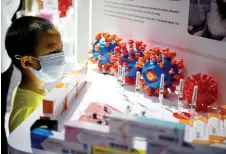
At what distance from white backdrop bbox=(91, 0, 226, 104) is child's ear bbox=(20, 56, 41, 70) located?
0.38m

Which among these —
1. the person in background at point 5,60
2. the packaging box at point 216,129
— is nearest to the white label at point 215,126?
the packaging box at point 216,129

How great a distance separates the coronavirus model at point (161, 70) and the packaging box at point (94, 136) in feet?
1.46

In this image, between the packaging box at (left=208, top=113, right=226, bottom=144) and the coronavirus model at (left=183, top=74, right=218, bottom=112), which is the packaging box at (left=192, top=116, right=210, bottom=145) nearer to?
the packaging box at (left=208, top=113, right=226, bottom=144)

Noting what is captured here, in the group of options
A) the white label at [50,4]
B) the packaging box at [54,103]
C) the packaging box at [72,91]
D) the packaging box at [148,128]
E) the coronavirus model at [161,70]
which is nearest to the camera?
the packaging box at [148,128]

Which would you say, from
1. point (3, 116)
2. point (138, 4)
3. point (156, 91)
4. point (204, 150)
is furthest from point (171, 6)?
point (3, 116)

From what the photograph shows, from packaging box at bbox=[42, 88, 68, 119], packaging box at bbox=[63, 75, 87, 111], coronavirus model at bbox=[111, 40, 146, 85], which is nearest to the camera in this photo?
packaging box at bbox=[42, 88, 68, 119]

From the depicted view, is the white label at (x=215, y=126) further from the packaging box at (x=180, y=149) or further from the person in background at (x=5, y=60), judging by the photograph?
the person in background at (x=5, y=60)

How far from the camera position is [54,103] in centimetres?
99

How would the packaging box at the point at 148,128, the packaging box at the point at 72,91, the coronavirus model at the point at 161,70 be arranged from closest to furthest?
1. the packaging box at the point at 148,128
2. the packaging box at the point at 72,91
3. the coronavirus model at the point at 161,70

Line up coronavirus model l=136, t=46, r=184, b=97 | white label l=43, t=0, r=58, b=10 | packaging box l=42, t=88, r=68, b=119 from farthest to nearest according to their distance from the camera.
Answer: white label l=43, t=0, r=58, b=10 < coronavirus model l=136, t=46, r=184, b=97 < packaging box l=42, t=88, r=68, b=119

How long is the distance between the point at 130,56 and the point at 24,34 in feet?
A: 1.36

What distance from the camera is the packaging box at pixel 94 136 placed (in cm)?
79

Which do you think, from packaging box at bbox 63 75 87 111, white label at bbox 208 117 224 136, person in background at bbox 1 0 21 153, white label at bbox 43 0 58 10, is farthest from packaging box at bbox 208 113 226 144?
white label at bbox 43 0 58 10

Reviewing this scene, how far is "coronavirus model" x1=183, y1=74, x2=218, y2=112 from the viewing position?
1110 mm
